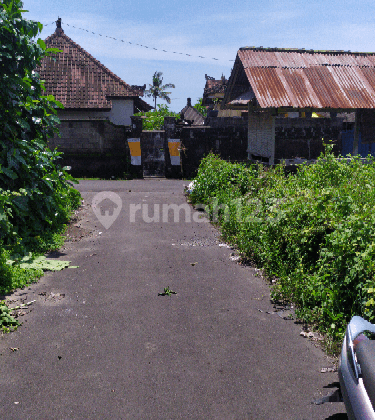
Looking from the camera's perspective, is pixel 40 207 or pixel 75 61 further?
pixel 75 61

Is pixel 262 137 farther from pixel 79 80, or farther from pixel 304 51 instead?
pixel 79 80

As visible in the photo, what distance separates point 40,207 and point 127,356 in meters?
4.96

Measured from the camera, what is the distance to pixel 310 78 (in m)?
15.4

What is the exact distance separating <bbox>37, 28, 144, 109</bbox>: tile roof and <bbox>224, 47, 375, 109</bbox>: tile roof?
11.1 metres

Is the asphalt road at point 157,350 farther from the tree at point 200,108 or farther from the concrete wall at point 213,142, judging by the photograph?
the tree at point 200,108

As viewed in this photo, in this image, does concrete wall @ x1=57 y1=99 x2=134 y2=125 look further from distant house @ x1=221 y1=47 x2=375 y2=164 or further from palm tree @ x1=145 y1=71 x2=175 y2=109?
palm tree @ x1=145 y1=71 x2=175 y2=109

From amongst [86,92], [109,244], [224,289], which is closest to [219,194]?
[109,244]

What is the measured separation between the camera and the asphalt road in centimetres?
342

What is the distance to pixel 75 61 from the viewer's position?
1078 inches

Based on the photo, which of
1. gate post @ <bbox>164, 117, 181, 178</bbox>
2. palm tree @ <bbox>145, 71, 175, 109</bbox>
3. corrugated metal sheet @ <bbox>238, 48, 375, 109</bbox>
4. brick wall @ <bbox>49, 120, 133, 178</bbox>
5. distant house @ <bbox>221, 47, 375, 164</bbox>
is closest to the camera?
corrugated metal sheet @ <bbox>238, 48, 375, 109</bbox>

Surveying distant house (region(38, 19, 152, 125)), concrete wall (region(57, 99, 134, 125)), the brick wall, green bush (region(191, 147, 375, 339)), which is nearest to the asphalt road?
green bush (region(191, 147, 375, 339))

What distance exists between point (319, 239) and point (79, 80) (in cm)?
2367

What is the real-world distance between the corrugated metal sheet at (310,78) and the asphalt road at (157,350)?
29.8ft

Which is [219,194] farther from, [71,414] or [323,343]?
[71,414]
